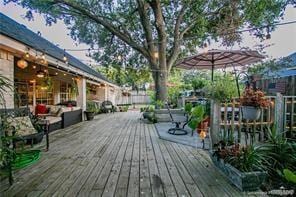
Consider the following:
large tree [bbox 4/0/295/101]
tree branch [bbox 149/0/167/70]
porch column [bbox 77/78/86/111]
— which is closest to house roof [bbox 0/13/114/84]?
large tree [bbox 4/0/295/101]

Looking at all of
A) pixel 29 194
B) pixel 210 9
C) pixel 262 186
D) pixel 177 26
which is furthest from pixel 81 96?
pixel 262 186

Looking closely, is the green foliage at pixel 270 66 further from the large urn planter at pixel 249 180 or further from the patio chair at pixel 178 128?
the large urn planter at pixel 249 180

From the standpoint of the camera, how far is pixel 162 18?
35.7 ft

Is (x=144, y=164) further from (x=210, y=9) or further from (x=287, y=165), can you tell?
(x=210, y=9)

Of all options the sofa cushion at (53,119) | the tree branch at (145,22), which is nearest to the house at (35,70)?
the sofa cushion at (53,119)

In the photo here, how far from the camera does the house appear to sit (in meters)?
4.93

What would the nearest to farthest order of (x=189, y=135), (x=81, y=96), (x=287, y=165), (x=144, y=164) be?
1. (x=287, y=165)
2. (x=144, y=164)
3. (x=189, y=135)
4. (x=81, y=96)

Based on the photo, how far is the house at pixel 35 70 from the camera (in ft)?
16.2

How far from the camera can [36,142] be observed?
529cm

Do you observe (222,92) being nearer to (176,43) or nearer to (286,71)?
(286,71)

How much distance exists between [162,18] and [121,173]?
358 inches

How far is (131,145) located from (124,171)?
71.7 inches

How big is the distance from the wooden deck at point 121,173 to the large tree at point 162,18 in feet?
21.1

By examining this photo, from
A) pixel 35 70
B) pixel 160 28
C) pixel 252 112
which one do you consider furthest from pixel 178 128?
pixel 35 70
